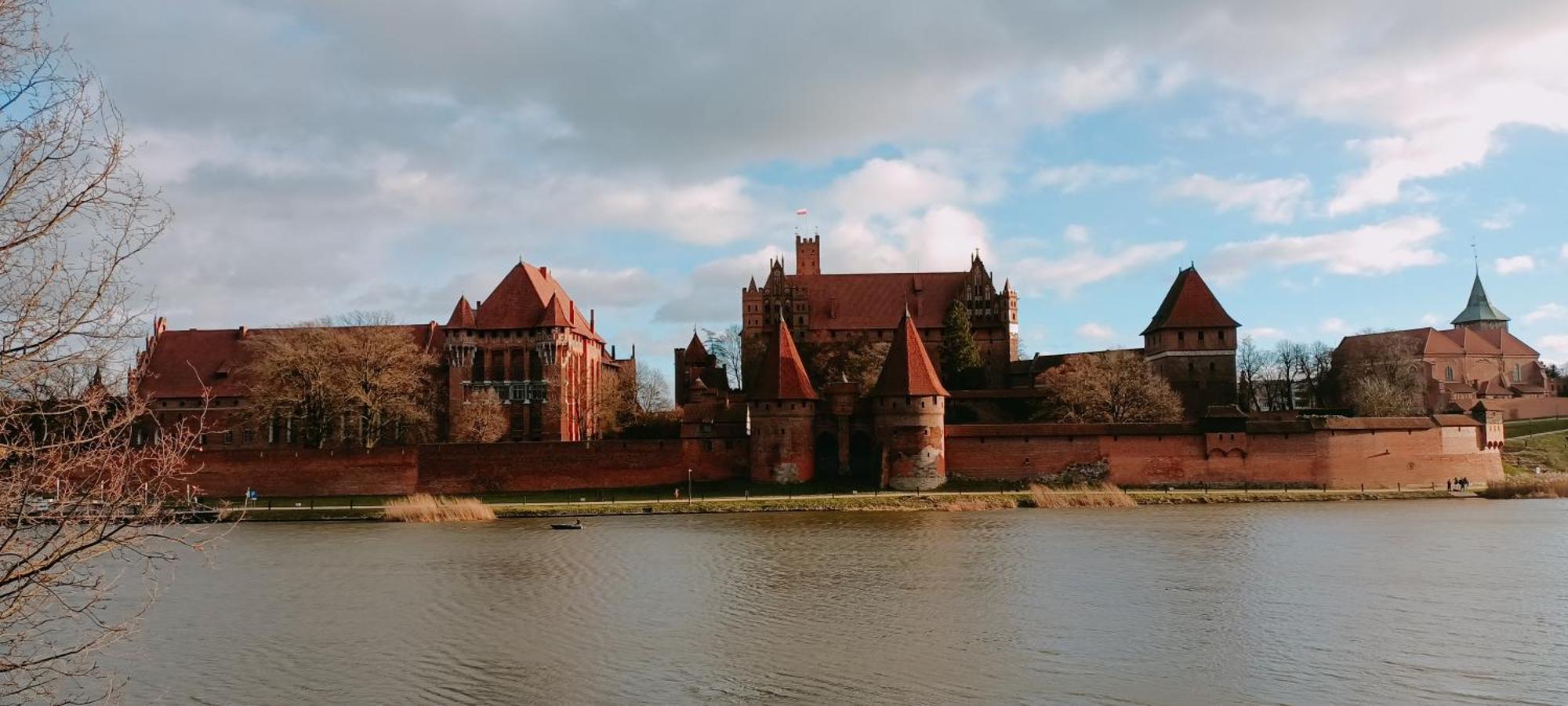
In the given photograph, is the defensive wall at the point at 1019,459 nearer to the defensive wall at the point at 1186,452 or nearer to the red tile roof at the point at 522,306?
the defensive wall at the point at 1186,452

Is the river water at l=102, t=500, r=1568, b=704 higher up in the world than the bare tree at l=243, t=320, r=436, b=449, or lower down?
lower down

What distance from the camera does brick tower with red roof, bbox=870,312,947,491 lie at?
3650 cm

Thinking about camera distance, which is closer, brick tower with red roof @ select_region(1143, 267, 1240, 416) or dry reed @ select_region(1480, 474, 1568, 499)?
dry reed @ select_region(1480, 474, 1568, 499)

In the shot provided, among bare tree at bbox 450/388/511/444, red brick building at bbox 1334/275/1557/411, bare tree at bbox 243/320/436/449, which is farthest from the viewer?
red brick building at bbox 1334/275/1557/411

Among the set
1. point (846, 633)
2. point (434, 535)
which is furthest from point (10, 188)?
point (434, 535)

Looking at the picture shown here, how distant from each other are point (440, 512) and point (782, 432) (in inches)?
424

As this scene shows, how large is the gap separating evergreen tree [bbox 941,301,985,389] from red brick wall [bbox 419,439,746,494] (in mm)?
15473

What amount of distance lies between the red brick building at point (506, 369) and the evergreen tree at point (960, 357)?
15.7 m

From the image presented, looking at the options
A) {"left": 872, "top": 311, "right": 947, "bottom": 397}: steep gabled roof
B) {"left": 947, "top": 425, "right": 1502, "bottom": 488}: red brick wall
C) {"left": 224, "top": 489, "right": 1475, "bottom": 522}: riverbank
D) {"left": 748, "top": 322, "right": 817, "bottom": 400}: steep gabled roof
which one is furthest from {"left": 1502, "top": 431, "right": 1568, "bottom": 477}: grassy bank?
{"left": 748, "top": 322, "right": 817, "bottom": 400}: steep gabled roof

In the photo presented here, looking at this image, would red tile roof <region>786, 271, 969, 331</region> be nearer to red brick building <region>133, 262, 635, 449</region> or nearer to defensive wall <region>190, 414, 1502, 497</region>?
red brick building <region>133, 262, 635, 449</region>

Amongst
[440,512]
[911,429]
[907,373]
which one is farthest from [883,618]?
[907,373]

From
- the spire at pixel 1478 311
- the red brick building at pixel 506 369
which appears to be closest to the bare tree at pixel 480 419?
the red brick building at pixel 506 369

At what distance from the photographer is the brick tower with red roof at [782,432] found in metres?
37.4

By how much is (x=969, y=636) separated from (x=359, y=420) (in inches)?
1282
